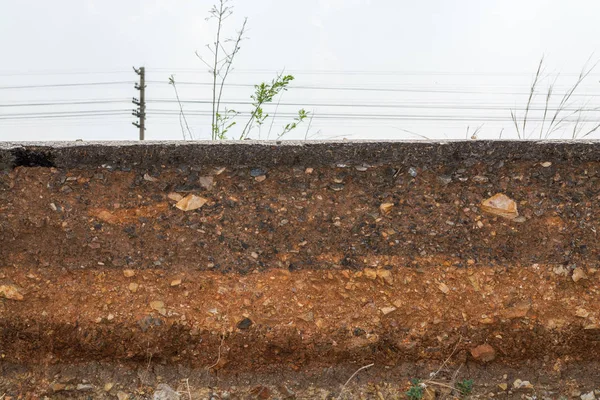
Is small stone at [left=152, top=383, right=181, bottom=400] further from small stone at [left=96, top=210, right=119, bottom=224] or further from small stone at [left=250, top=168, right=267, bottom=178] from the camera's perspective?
small stone at [left=250, top=168, right=267, bottom=178]

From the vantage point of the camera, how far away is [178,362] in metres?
2.33

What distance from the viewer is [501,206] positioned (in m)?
2.31

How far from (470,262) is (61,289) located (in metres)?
1.60

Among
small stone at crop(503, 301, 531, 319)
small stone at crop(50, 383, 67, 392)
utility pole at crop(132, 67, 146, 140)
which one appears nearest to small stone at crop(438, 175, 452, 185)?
small stone at crop(503, 301, 531, 319)

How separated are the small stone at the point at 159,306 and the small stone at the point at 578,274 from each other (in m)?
1.58

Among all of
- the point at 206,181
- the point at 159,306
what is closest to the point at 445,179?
the point at 206,181

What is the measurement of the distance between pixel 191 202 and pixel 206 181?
0.10 meters

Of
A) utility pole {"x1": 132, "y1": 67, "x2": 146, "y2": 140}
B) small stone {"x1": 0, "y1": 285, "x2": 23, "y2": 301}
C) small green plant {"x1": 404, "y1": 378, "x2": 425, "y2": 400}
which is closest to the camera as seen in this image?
small green plant {"x1": 404, "y1": 378, "x2": 425, "y2": 400}

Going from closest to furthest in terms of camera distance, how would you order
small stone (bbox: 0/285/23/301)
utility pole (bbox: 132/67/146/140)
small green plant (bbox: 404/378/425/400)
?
small green plant (bbox: 404/378/425/400) → small stone (bbox: 0/285/23/301) → utility pole (bbox: 132/67/146/140)

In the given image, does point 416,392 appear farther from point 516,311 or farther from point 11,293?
point 11,293

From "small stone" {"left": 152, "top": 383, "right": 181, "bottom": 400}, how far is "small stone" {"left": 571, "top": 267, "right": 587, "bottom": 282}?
1577mm

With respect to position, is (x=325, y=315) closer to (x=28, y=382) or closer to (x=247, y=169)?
(x=247, y=169)

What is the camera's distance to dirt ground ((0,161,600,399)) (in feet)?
7.55

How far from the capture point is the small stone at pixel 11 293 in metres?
2.36
